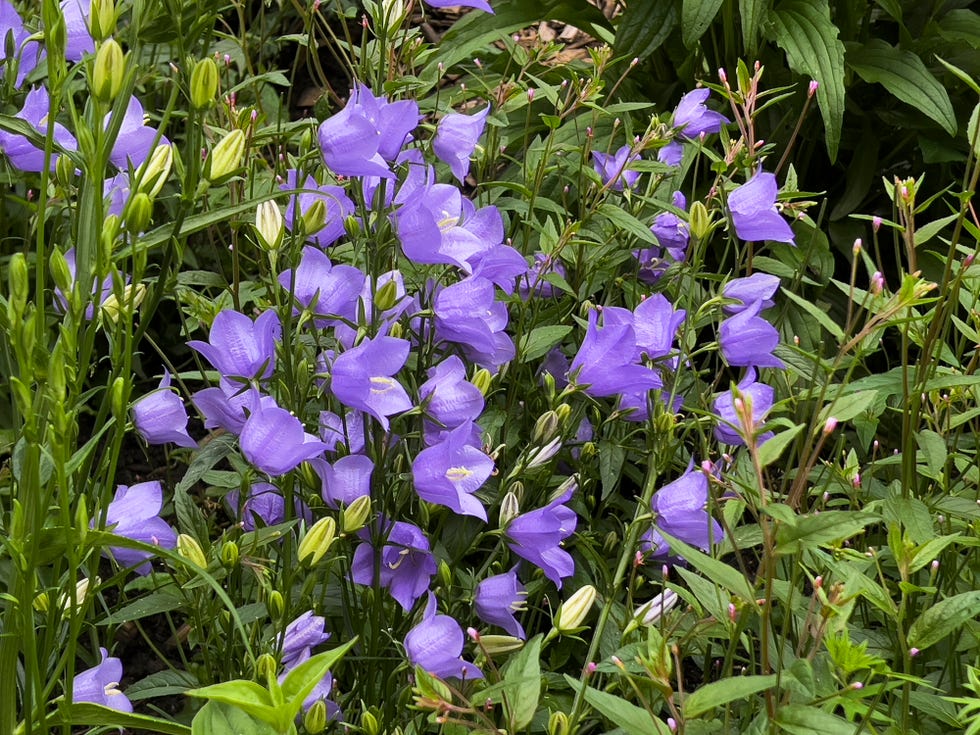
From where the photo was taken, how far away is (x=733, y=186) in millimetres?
1814

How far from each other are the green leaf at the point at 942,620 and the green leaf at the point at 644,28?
6.78 feet

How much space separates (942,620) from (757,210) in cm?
79

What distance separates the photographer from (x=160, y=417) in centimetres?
142

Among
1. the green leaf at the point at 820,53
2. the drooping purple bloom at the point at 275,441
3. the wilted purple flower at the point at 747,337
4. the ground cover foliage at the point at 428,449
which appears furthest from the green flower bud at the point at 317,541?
the green leaf at the point at 820,53

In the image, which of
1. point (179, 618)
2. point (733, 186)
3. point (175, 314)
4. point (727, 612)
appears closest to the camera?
point (727, 612)

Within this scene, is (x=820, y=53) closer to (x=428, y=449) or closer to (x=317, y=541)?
(x=428, y=449)

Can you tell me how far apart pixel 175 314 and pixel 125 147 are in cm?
157

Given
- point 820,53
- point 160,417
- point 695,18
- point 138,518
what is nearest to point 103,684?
point 138,518

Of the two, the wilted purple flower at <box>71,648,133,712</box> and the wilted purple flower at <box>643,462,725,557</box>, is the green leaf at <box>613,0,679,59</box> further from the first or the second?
the wilted purple flower at <box>71,648,133,712</box>

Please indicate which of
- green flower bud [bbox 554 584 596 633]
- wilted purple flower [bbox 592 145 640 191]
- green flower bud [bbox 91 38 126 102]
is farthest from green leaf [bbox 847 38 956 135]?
green flower bud [bbox 91 38 126 102]

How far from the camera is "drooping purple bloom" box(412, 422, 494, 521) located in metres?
1.39

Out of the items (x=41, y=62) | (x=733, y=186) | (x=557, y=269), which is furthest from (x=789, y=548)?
(x=41, y=62)

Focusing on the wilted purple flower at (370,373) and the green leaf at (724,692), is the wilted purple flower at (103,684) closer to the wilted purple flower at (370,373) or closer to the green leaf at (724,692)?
the wilted purple flower at (370,373)

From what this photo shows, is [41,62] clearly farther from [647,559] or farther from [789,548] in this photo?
[789,548]
